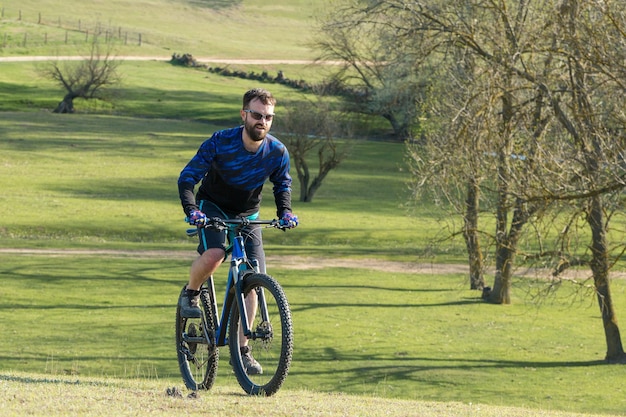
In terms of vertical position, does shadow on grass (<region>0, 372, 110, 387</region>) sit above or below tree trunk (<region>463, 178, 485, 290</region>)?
above

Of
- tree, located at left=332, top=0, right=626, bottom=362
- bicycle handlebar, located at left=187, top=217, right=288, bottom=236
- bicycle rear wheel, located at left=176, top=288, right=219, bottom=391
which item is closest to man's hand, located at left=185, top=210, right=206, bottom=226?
bicycle handlebar, located at left=187, top=217, right=288, bottom=236

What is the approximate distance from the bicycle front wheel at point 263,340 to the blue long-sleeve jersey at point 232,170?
2.12ft

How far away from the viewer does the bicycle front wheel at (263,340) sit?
8070 millimetres

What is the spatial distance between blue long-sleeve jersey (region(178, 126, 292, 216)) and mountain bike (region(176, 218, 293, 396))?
9.8 inches

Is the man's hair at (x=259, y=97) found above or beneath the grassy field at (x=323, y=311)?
above

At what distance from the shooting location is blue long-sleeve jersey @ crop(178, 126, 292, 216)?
8.35 meters

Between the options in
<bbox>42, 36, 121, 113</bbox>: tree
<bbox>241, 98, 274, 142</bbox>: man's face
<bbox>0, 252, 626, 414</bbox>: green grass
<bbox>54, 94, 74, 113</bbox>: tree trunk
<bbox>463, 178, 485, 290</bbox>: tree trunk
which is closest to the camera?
<bbox>241, 98, 274, 142</bbox>: man's face

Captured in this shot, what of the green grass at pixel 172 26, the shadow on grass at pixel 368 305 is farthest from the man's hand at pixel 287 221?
the green grass at pixel 172 26

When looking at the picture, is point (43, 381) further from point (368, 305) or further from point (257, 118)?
point (368, 305)

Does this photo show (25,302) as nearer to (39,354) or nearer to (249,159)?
(39,354)

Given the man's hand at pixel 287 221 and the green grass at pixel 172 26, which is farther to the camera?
the green grass at pixel 172 26

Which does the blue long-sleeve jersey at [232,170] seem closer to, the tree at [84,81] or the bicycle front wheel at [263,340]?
the bicycle front wheel at [263,340]

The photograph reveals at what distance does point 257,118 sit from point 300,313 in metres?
15.8

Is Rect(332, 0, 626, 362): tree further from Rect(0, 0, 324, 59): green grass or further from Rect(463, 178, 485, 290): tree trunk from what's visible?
Rect(0, 0, 324, 59): green grass
